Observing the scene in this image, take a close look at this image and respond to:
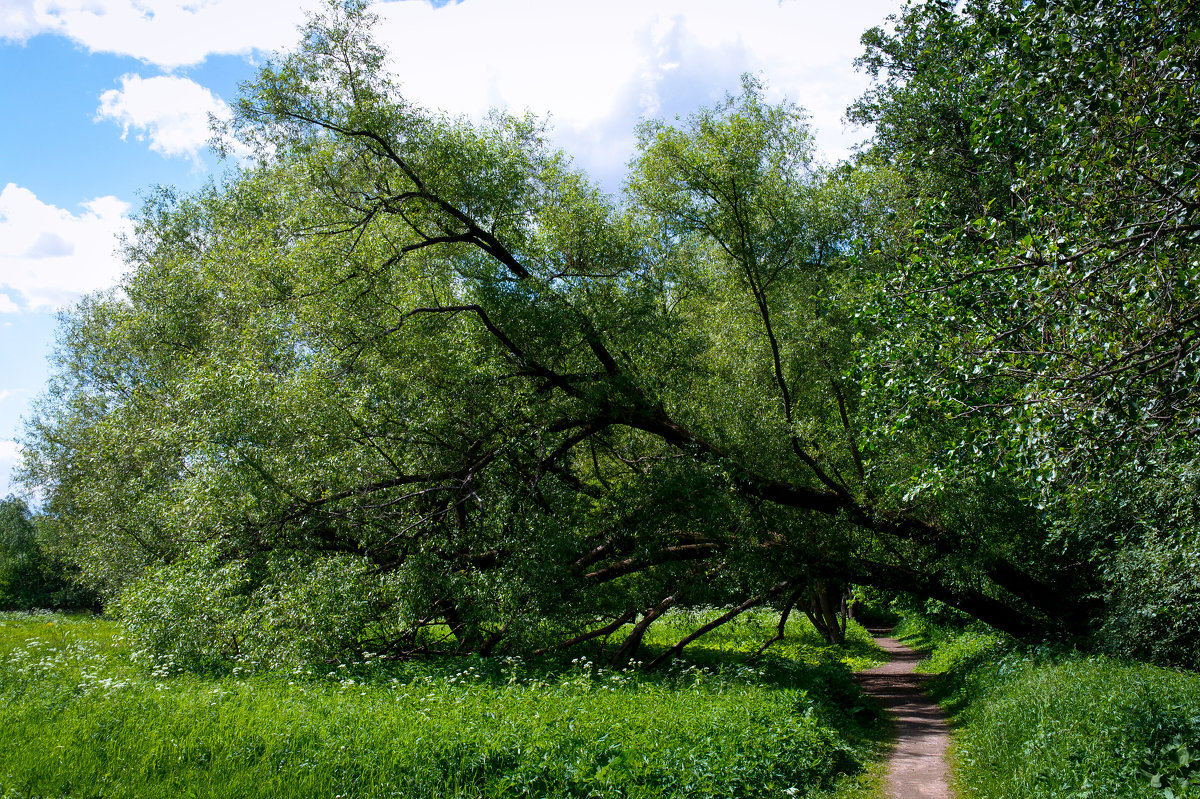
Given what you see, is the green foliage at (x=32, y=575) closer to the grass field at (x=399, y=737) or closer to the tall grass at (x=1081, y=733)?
the grass field at (x=399, y=737)

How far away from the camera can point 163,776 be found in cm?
611

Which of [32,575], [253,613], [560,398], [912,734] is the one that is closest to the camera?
[253,613]

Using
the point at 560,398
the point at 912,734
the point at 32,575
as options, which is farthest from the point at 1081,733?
the point at 32,575

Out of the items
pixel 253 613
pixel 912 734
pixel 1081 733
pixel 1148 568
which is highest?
pixel 253 613

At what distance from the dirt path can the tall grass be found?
0.91ft

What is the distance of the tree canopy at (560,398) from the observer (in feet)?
36.2

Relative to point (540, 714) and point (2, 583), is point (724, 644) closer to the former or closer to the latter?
point (540, 714)

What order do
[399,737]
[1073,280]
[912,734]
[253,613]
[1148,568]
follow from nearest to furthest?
[1073,280]
[399,737]
[253,613]
[1148,568]
[912,734]

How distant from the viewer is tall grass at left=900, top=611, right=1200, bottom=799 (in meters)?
6.50

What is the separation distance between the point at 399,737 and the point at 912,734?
8.59 m

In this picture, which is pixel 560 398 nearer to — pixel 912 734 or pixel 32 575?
pixel 912 734

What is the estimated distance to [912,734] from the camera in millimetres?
11328

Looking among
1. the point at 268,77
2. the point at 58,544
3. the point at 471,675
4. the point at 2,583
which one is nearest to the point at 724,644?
the point at 471,675

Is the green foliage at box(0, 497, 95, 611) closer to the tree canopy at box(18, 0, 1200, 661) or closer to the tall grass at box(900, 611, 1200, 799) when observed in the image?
the tree canopy at box(18, 0, 1200, 661)
